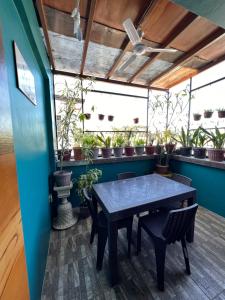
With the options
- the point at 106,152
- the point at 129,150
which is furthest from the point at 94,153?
the point at 129,150

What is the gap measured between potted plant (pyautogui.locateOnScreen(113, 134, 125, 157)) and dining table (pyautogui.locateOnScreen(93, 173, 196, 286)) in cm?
104

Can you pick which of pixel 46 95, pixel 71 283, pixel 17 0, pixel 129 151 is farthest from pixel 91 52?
pixel 71 283

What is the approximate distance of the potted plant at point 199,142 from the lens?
2852 mm

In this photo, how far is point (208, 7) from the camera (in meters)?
1.17

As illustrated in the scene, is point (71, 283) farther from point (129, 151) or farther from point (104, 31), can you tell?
point (104, 31)

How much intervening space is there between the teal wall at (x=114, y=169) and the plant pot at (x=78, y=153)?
20cm

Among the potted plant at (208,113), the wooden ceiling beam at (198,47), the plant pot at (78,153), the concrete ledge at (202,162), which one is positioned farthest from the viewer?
the potted plant at (208,113)

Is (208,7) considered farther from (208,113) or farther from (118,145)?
(118,145)

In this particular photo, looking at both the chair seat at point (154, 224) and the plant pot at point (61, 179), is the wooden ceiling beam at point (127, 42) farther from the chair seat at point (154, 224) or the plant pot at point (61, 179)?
the chair seat at point (154, 224)

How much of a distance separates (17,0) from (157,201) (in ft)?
6.78

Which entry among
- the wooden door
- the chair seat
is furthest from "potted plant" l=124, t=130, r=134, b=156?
the wooden door

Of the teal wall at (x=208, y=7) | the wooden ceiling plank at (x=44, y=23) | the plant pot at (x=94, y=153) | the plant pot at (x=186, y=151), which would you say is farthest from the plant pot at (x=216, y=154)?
the wooden ceiling plank at (x=44, y=23)

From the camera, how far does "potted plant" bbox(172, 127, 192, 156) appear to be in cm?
318

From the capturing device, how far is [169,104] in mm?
3582
